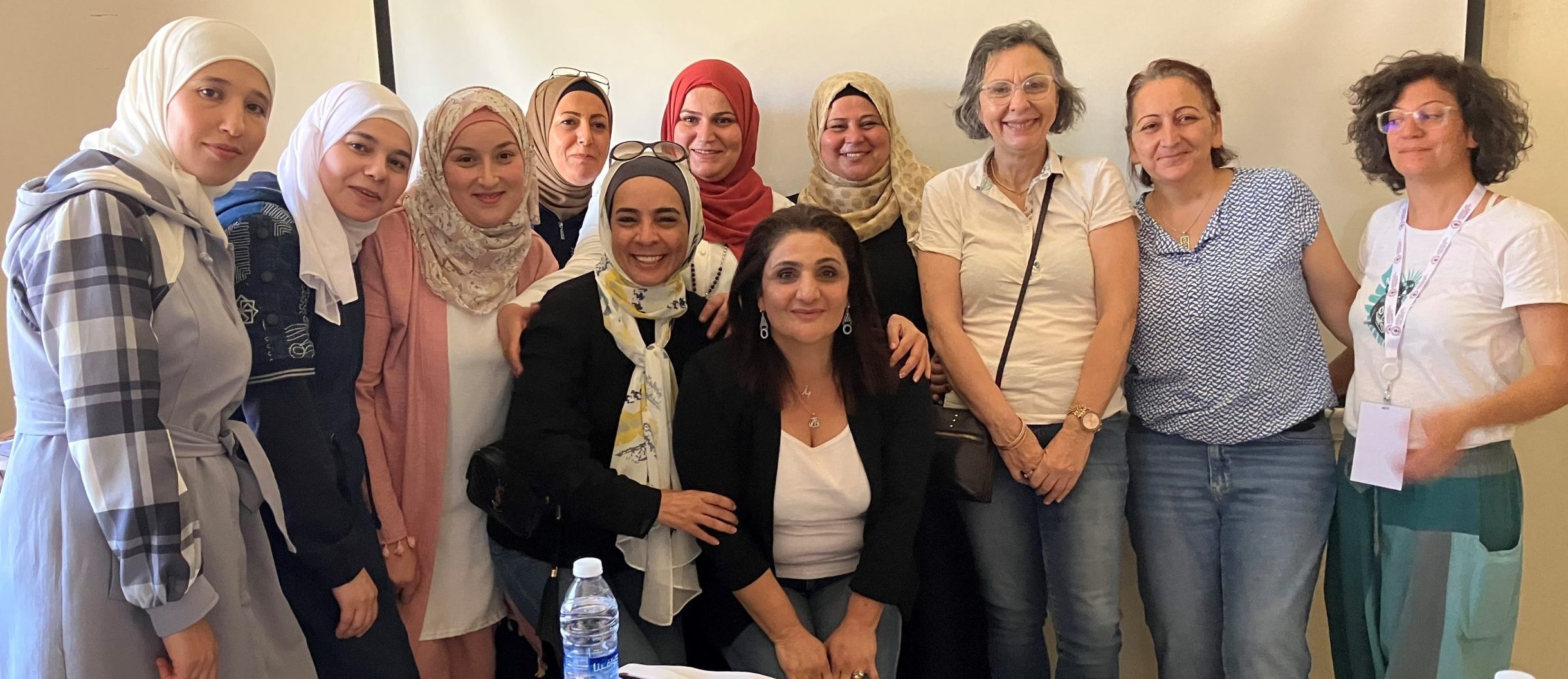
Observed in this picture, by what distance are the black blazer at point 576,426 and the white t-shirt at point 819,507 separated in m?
0.27

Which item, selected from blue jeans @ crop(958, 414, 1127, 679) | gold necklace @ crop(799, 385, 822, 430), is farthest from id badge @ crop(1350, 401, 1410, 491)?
gold necklace @ crop(799, 385, 822, 430)

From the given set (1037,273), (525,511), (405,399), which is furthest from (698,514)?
(1037,273)

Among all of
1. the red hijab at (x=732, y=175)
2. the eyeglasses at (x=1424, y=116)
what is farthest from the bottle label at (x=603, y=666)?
the eyeglasses at (x=1424, y=116)

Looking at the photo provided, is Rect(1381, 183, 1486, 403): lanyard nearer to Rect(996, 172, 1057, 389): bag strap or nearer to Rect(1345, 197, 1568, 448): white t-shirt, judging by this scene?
Rect(1345, 197, 1568, 448): white t-shirt

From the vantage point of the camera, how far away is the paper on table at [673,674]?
1421 mm

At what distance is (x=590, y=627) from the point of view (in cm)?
153

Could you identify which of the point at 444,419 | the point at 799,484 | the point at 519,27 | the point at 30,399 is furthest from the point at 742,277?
the point at 519,27

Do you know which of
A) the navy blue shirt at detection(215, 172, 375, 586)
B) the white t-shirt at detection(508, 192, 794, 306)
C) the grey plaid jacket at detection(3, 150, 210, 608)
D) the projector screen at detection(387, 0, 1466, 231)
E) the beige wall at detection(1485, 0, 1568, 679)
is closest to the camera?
the grey plaid jacket at detection(3, 150, 210, 608)

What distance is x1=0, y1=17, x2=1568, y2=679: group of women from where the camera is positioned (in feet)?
5.70

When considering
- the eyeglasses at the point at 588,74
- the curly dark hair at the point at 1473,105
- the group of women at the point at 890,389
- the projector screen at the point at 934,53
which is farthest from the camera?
the eyeglasses at the point at 588,74

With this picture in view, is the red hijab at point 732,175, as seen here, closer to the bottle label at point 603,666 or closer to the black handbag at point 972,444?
the black handbag at point 972,444

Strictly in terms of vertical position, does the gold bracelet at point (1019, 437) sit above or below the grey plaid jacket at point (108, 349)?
below

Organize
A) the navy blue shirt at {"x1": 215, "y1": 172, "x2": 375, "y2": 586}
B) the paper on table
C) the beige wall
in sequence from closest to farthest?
the paper on table → the navy blue shirt at {"x1": 215, "y1": 172, "x2": 375, "y2": 586} → the beige wall

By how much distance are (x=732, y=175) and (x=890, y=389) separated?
0.85 meters
